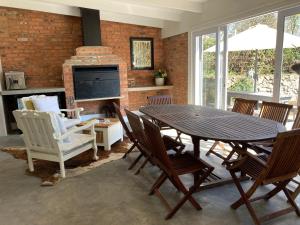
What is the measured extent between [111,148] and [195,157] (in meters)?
→ 1.91

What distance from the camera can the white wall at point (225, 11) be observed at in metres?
3.52

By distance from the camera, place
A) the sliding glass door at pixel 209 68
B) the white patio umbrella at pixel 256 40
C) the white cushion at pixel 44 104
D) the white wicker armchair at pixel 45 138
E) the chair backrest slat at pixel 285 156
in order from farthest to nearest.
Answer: the sliding glass door at pixel 209 68
the white cushion at pixel 44 104
the white patio umbrella at pixel 256 40
the white wicker armchair at pixel 45 138
the chair backrest slat at pixel 285 156

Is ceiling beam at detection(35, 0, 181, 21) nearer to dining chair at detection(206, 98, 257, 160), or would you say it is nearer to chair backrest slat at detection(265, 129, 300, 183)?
dining chair at detection(206, 98, 257, 160)

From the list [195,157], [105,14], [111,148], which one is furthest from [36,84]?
[195,157]

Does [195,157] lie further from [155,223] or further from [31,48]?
[31,48]

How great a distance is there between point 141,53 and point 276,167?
541cm

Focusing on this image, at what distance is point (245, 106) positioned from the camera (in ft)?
11.4

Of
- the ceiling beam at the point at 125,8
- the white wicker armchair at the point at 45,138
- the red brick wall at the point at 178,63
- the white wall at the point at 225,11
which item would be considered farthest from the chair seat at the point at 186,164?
the ceiling beam at the point at 125,8

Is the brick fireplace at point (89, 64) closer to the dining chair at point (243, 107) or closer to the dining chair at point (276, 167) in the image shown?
the dining chair at point (243, 107)

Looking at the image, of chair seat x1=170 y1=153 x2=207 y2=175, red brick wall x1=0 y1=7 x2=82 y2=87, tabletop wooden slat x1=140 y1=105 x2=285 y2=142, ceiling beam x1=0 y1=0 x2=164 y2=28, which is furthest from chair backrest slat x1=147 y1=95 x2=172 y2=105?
ceiling beam x1=0 y1=0 x2=164 y2=28

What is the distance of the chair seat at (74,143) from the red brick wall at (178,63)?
327 centimetres

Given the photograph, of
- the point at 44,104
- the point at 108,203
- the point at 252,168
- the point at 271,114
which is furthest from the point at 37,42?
the point at 252,168

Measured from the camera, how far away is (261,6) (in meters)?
3.66

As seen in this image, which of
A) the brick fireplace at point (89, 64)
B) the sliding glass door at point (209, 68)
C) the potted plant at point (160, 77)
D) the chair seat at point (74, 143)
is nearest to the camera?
the chair seat at point (74, 143)
